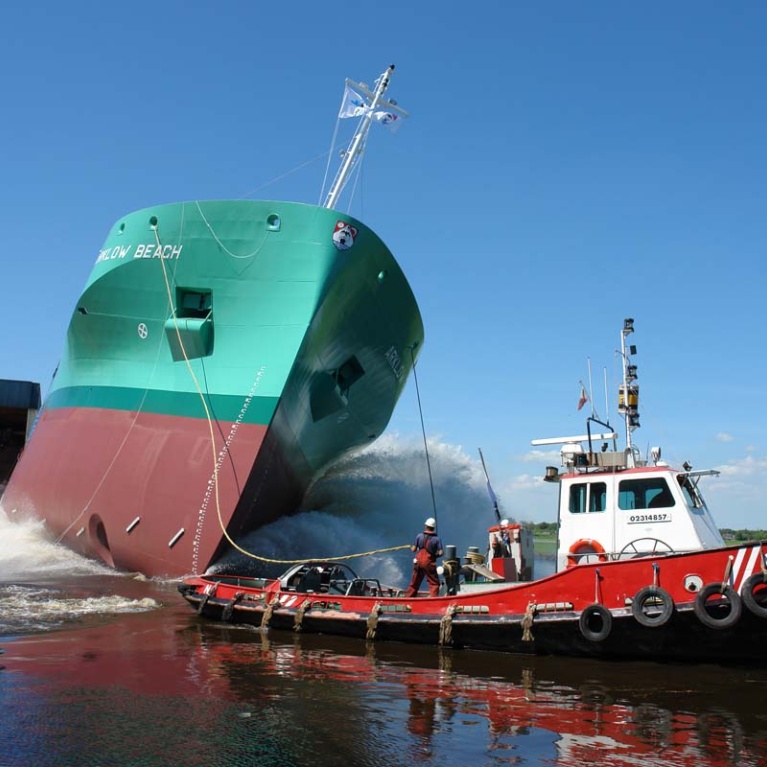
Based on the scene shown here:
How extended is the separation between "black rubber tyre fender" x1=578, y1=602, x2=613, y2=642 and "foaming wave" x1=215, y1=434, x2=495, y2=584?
19.4 feet

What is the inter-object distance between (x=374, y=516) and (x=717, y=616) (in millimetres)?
14017

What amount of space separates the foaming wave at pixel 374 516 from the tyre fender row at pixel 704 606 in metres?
6.10

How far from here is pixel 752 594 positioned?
315 inches

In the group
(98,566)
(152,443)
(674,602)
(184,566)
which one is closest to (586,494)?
(674,602)

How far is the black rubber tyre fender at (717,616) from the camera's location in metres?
7.97

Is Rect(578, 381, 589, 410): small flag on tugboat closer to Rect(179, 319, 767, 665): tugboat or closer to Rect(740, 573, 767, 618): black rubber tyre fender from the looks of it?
Rect(179, 319, 767, 665): tugboat

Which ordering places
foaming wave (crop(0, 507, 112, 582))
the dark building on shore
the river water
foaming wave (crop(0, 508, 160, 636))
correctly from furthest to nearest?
1. the dark building on shore
2. foaming wave (crop(0, 507, 112, 582))
3. foaming wave (crop(0, 508, 160, 636))
4. the river water

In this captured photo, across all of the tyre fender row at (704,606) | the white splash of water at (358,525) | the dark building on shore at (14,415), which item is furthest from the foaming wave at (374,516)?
the dark building on shore at (14,415)

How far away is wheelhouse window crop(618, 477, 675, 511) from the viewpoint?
10273mm

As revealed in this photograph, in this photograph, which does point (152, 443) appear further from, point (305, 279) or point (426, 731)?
point (426, 731)

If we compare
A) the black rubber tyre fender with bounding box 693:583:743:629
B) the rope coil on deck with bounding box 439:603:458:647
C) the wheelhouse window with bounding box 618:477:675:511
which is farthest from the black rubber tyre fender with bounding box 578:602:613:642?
the wheelhouse window with bounding box 618:477:675:511

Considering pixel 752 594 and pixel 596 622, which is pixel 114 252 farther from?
pixel 752 594

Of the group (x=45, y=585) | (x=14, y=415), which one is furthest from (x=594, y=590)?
(x=14, y=415)

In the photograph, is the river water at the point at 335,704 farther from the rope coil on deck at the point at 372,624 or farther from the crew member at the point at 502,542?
the crew member at the point at 502,542
